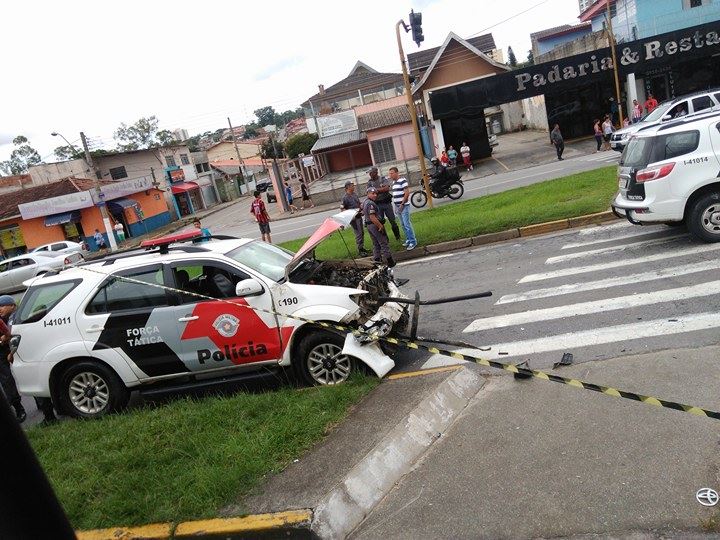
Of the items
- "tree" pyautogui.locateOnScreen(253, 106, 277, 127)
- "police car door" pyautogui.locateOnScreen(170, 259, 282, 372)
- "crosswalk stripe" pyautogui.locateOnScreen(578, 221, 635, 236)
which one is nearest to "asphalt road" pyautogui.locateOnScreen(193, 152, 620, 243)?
"crosswalk stripe" pyautogui.locateOnScreen(578, 221, 635, 236)

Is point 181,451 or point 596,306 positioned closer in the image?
point 181,451

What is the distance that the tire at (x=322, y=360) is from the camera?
634 centimetres

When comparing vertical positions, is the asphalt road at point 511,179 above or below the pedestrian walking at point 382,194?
below

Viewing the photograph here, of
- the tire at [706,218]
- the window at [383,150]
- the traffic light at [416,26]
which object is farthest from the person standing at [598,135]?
the tire at [706,218]

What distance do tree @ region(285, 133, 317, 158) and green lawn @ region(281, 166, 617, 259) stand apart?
166 feet

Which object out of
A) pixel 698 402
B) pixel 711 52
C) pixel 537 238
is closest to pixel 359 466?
pixel 698 402

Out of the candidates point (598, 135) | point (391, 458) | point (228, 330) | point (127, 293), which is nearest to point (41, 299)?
point (127, 293)

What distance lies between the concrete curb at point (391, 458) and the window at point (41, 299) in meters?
4.39

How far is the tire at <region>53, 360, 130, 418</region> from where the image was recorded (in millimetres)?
6828

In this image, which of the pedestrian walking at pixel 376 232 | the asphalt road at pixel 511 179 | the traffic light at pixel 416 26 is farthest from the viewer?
the asphalt road at pixel 511 179

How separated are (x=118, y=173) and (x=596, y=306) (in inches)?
2043

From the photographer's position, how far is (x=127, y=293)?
679cm

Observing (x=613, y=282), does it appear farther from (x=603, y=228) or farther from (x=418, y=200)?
(x=418, y=200)

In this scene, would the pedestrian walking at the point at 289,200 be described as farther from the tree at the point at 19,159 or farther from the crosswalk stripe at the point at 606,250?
the tree at the point at 19,159
